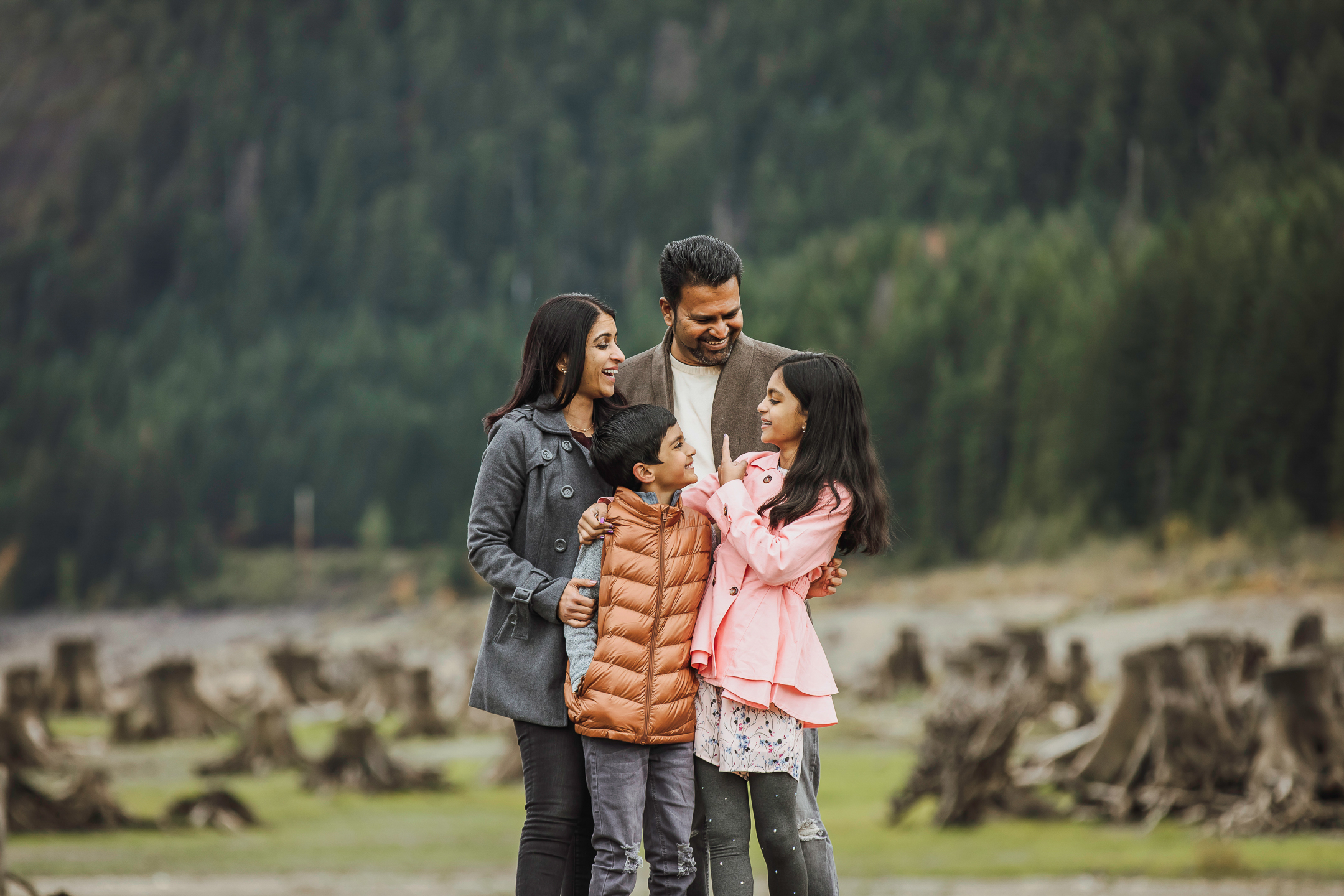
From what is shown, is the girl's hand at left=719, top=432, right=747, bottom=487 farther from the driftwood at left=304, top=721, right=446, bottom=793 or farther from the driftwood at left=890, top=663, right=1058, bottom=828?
the driftwood at left=304, top=721, right=446, bottom=793

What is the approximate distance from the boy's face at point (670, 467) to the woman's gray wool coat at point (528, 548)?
0.18 metres

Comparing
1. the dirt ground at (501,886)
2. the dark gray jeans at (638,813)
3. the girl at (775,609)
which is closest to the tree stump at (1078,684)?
the dirt ground at (501,886)

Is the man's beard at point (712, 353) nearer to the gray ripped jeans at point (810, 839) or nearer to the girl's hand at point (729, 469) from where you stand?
the girl's hand at point (729, 469)

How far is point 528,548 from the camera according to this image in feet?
10.9

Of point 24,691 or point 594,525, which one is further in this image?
point 24,691

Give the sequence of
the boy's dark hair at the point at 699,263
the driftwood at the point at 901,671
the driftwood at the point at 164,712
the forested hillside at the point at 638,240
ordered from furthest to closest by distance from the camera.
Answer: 1. the forested hillside at the point at 638,240
2. the driftwood at the point at 164,712
3. the driftwood at the point at 901,671
4. the boy's dark hair at the point at 699,263

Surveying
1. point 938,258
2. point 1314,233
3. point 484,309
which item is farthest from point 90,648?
point 1314,233

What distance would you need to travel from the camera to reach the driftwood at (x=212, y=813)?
13891mm

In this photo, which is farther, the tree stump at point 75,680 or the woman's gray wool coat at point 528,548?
the tree stump at point 75,680

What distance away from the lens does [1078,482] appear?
23047 millimetres

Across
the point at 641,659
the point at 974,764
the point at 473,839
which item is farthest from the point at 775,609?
the point at 473,839

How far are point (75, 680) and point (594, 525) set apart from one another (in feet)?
70.1

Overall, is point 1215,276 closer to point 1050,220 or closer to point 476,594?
point 1050,220

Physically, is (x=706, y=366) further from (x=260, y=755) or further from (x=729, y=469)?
(x=260, y=755)
